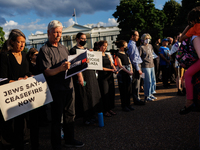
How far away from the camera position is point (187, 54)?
81.7 inches

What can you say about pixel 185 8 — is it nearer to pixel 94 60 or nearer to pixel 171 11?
pixel 171 11

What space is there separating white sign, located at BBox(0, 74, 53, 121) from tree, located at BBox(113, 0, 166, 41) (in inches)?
1295

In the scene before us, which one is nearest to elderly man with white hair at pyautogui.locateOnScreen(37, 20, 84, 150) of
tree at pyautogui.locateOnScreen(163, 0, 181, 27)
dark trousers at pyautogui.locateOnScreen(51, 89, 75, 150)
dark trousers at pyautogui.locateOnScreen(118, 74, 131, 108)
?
dark trousers at pyautogui.locateOnScreen(51, 89, 75, 150)

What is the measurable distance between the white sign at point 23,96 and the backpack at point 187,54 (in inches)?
75.3

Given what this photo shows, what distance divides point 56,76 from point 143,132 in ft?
6.67

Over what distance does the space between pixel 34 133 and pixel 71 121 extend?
2.03ft

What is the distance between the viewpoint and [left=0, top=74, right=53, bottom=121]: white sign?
7.70 feet

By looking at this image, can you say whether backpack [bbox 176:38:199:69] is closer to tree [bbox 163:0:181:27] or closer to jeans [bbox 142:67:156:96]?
jeans [bbox 142:67:156:96]

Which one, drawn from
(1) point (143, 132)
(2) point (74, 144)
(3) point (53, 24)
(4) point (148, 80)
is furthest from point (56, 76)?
(4) point (148, 80)

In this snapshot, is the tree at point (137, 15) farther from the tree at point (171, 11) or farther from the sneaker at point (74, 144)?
the sneaker at point (74, 144)

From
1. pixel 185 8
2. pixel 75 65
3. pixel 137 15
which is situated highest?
pixel 137 15

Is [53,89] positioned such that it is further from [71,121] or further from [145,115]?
[145,115]

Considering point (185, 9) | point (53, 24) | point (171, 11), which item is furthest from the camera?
point (171, 11)

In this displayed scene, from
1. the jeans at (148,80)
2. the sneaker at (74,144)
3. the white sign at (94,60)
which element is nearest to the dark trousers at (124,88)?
the jeans at (148,80)
